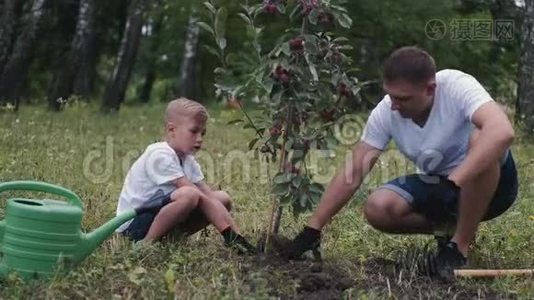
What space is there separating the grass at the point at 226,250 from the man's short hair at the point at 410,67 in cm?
88

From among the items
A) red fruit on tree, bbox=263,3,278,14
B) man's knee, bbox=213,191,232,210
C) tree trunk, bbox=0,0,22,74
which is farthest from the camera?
tree trunk, bbox=0,0,22,74

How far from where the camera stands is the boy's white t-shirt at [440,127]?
12.5ft

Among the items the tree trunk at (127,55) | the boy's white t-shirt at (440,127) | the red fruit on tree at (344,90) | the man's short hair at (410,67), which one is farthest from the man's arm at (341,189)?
the tree trunk at (127,55)

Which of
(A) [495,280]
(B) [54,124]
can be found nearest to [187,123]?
(A) [495,280]

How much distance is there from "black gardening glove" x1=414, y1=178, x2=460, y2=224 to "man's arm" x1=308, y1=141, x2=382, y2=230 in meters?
0.35

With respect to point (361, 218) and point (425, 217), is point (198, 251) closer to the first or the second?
point (425, 217)

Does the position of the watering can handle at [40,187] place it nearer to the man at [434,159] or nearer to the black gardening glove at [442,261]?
the man at [434,159]

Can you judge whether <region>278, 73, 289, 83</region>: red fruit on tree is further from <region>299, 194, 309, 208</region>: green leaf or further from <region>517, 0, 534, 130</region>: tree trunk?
<region>517, 0, 534, 130</region>: tree trunk

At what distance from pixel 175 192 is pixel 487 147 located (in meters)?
1.46

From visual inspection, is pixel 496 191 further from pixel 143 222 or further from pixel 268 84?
pixel 143 222

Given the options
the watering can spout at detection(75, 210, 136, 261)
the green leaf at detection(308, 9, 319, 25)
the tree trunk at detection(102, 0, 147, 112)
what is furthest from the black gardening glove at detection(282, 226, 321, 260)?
the tree trunk at detection(102, 0, 147, 112)

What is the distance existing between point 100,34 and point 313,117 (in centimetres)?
2168

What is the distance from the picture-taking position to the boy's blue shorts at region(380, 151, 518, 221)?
4062 millimetres

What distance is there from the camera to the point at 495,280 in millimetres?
3789
